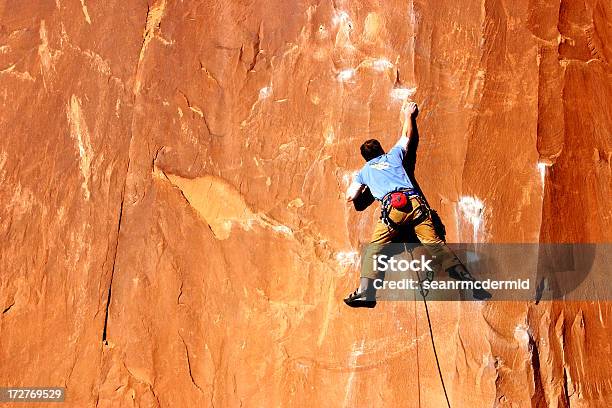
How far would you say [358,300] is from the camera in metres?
5.11

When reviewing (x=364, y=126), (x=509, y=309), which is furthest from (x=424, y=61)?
(x=509, y=309)

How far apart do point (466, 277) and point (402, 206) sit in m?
0.73

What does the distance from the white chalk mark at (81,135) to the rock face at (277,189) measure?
11 mm

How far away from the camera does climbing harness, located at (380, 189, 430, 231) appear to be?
485 cm

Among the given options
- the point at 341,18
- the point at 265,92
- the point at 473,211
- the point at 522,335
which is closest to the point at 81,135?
the point at 265,92

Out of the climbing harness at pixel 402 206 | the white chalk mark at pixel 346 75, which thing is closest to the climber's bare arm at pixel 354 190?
the climbing harness at pixel 402 206

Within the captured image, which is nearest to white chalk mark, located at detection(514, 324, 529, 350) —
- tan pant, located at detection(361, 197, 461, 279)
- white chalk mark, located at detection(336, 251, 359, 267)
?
tan pant, located at detection(361, 197, 461, 279)

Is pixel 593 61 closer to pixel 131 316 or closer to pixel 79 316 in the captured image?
pixel 131 316

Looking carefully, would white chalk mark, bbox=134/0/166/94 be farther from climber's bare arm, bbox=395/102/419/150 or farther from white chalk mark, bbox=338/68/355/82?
climber's bare arm, bbox=395/102/419/150

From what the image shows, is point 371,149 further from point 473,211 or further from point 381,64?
point 473,211

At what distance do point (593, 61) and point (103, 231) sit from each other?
3862 millimetres

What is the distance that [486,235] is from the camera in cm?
512

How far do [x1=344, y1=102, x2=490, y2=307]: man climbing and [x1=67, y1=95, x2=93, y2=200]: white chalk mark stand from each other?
1981 mm

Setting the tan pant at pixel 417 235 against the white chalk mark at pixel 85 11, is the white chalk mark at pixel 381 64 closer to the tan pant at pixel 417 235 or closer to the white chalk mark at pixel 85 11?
the tan pant at pixel 417 235
